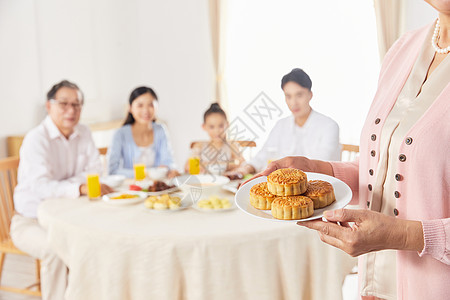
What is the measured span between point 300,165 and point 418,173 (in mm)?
296

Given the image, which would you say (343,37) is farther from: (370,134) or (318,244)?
(370,134)

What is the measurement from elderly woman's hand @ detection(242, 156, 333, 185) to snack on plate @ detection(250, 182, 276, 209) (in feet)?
0.29

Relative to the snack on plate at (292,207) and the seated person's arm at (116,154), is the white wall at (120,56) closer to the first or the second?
the seated person's arm at (116,154)

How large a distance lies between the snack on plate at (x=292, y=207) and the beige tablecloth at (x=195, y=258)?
61 centimetres

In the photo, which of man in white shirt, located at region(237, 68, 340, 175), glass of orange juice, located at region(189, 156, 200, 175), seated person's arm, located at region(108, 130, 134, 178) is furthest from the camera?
seated person's arm, located at region(108, 130, 134, 178)

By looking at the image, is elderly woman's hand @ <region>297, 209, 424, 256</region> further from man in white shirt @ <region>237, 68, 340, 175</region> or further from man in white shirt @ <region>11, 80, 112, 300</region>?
man in white shirt @ <region>11, 80, 112, 300</region>

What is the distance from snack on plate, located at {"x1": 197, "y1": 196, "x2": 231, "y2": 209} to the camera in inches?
63.7

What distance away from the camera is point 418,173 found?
729 millimetres

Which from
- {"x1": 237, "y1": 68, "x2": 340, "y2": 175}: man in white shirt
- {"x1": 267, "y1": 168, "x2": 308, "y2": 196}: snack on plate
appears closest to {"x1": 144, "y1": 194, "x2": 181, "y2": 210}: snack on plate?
{"x1": 237, "y1": 68, "x2": 340, "y2": 175}: man in white shirt

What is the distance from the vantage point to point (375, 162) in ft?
2.69

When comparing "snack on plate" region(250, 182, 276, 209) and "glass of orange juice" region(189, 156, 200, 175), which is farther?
"glass of orange juice" region(189, 156, 200, 175)

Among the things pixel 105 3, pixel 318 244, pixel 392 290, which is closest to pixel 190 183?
pixel 318 244

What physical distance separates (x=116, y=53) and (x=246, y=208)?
3.71m

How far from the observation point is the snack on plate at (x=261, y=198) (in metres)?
0.85
